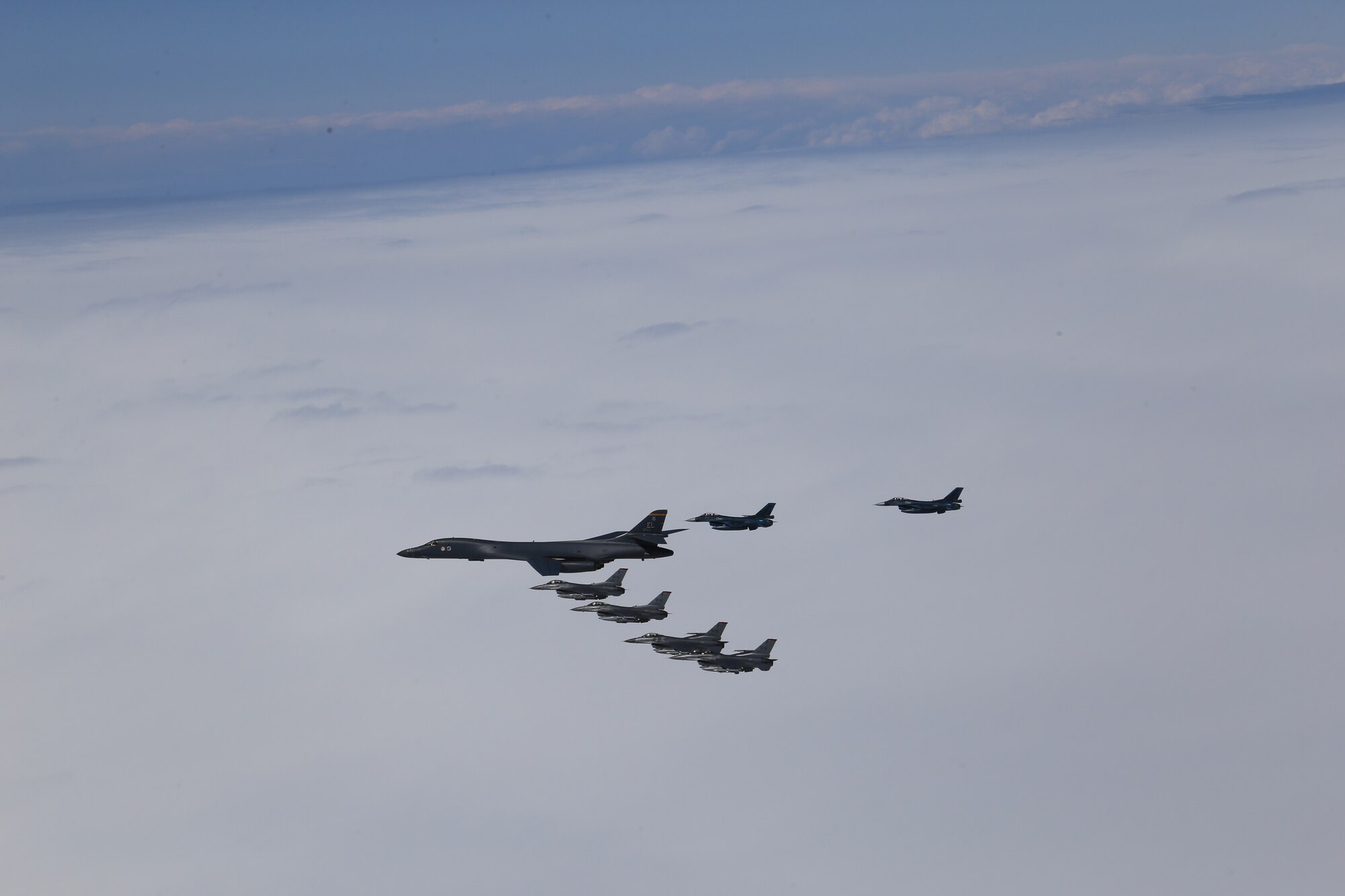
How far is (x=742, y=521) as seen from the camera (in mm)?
122688

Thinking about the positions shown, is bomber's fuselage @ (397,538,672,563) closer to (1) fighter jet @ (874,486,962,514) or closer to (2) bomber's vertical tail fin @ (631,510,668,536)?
(2) bomber's vertical tail fin @ (631,510,668,536)

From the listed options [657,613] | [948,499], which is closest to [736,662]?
[657,613]

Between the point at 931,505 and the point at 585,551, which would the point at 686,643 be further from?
the point at 931,505

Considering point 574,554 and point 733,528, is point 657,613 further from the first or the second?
point 733,528

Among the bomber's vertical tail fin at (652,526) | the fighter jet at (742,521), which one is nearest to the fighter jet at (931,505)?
the fighter jet at (742,521)

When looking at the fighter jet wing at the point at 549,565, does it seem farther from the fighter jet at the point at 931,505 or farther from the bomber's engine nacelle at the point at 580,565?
the fighter jet at the point at 931,505

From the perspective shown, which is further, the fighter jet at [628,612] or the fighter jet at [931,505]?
the fighter jet at [931,505]

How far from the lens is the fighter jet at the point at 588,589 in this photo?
100 meters

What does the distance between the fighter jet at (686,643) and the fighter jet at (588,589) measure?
5.56 m

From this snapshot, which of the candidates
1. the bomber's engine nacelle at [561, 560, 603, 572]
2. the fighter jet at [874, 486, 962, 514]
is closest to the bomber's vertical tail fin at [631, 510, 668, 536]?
the bomber's engine nacelle at [561, 560, 603, 572]

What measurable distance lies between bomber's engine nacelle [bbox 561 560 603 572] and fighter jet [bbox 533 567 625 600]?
6.83 feet

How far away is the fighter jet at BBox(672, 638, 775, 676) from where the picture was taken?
314 feet

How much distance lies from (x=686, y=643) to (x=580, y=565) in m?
13.4

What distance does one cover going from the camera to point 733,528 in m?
124
